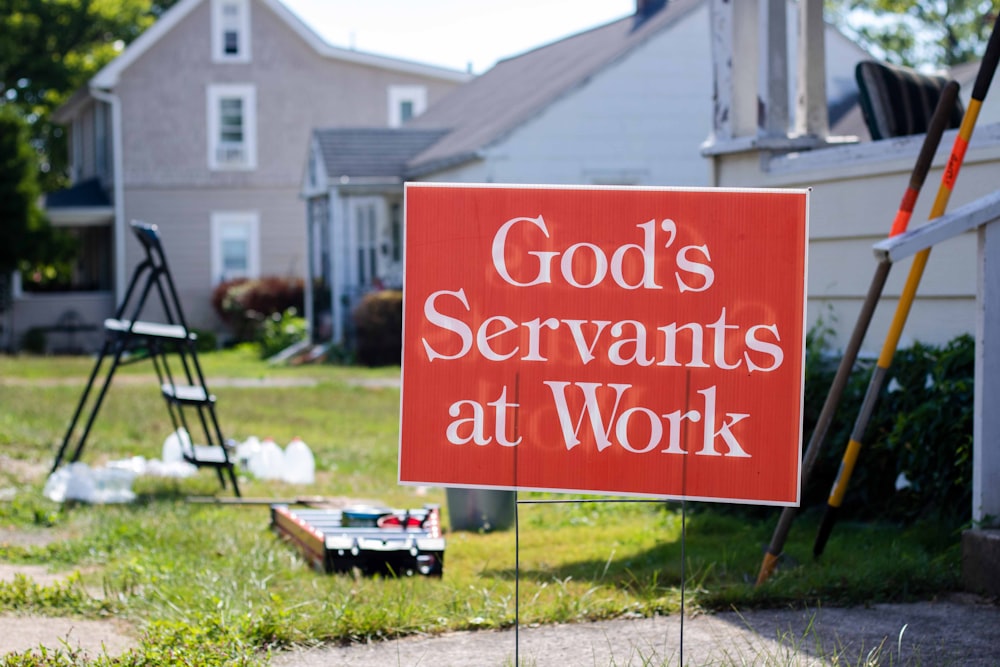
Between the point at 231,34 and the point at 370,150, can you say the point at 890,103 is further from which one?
the point at 231,34

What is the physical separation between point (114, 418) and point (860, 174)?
8.42 meters

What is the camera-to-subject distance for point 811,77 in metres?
8.05

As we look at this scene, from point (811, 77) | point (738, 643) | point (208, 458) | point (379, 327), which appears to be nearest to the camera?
point (738, 643)

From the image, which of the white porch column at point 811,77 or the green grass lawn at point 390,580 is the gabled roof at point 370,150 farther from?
the white porch column at point 811,77

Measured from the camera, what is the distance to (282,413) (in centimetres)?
1414

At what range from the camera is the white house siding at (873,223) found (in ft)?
21.4

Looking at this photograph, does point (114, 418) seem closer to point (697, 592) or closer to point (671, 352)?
point (697, 592)

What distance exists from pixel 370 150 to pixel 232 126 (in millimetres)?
6866

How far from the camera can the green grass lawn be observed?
4738mm

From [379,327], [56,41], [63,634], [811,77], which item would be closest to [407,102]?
[379,327]

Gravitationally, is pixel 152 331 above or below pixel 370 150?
below

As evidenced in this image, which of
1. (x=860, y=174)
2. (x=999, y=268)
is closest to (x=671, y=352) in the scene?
(x=999, y=268)

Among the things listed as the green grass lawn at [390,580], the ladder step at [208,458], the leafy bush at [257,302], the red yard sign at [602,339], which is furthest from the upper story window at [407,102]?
the red yard sign at [602,339]

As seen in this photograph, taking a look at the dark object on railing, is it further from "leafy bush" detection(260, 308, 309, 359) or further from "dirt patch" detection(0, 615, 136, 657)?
"leafy bush" detection(260, 308, 309, 359)
